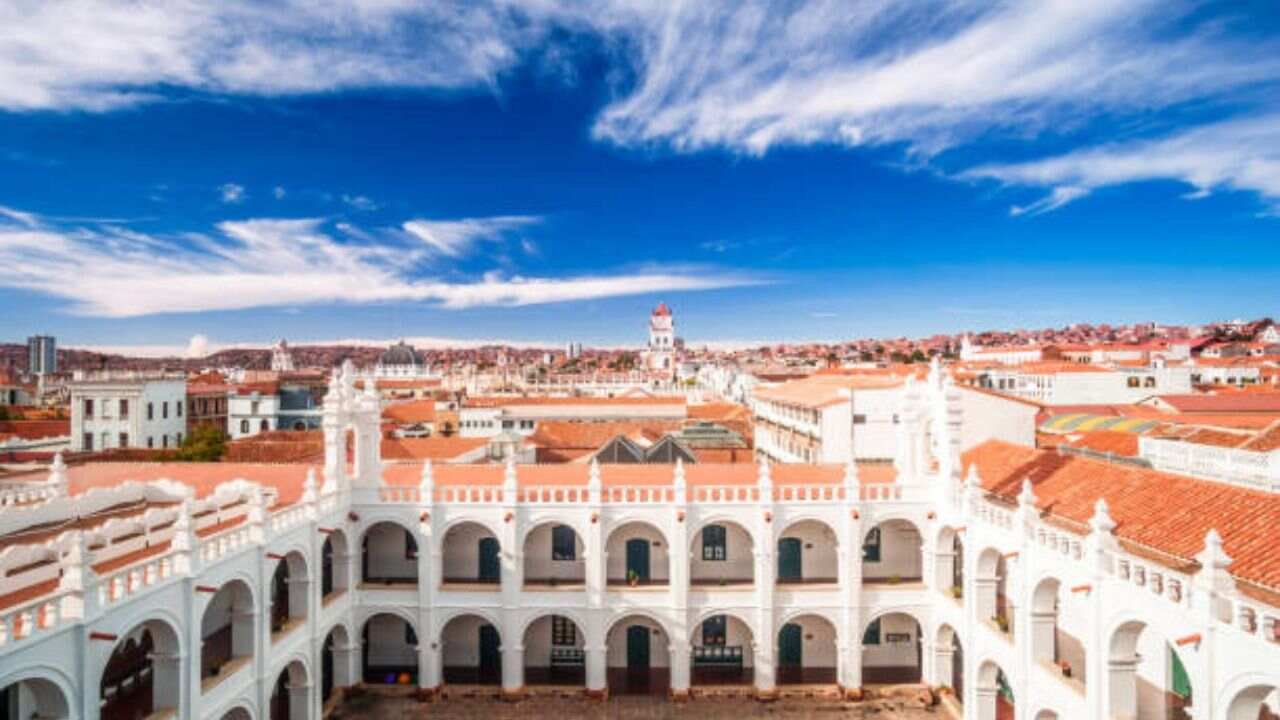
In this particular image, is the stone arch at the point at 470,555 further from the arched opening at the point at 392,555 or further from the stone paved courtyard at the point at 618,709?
the stone paved courtyard at the point at 618,709

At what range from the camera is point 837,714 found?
2475 cm

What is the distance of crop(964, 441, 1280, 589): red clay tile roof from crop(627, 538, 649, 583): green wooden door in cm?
1237

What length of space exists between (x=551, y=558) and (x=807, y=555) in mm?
9638

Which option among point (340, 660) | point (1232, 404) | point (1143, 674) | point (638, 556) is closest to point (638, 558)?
point (638, 556)

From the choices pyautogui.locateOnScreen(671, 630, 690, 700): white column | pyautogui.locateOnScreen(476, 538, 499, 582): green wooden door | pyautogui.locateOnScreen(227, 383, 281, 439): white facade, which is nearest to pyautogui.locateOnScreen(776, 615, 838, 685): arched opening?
pyautogui.locateOnScreen(671, 630, 690, 700): white column

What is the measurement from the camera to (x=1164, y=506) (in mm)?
18031

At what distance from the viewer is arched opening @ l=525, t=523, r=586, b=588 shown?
90.7ft

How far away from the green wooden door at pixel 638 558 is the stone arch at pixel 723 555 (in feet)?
5.69

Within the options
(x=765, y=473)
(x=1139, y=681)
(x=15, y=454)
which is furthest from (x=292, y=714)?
(x=15, y=454)

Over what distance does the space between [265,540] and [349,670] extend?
865 cm

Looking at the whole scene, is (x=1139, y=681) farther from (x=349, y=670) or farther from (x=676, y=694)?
(x=349, y=670)

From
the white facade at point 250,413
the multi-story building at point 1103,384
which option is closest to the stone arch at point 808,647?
the multi-story building at point 1103,384

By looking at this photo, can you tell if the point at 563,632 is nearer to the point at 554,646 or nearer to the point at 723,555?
the point at 554,646

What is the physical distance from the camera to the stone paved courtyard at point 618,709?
2458 centimetres
